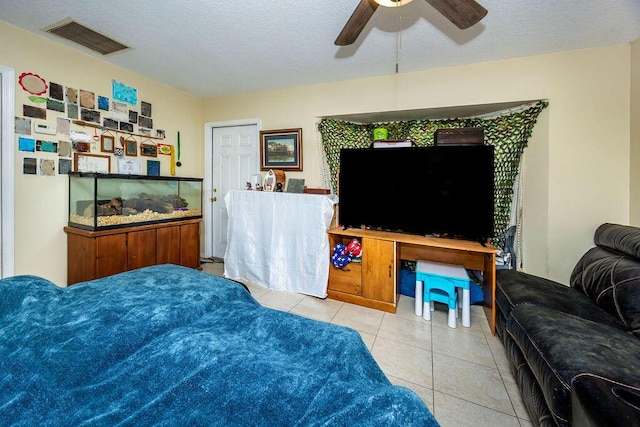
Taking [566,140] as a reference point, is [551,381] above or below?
below

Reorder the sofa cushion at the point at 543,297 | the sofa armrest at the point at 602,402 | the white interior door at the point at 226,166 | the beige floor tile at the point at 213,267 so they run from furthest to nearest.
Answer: the white interior door at the point at 226,166, the beige floor tile at the point at 213,267, the sofa cushion at the point at 543,297, the sofa armrest at the point at 602,402

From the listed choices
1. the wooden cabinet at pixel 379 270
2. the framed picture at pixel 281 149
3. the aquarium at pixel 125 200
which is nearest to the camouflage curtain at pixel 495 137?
the framed picture at pixel 281 149

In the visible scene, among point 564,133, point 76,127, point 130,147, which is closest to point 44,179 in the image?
point 76,127

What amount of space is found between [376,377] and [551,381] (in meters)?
0.83

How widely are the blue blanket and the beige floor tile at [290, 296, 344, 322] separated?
1388 mm

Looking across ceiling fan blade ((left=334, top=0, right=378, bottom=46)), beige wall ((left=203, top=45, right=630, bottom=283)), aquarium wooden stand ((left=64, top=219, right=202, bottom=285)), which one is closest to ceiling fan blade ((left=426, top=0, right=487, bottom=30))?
ceiling fan blade ((left=334, top=0, right=378, bottom=46))

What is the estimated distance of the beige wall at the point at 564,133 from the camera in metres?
2.31

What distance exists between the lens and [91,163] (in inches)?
110

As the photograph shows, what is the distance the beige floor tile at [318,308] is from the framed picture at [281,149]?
1.63 m

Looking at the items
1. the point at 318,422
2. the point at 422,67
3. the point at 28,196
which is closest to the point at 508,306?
the point at 318,422

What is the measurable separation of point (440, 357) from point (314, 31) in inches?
106

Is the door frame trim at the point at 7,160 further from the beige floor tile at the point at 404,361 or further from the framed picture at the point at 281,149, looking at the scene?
the beige floor tile at the point at 404,361

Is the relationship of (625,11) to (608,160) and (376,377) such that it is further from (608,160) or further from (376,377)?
(376,377)

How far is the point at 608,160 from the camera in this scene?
2.33 meters
